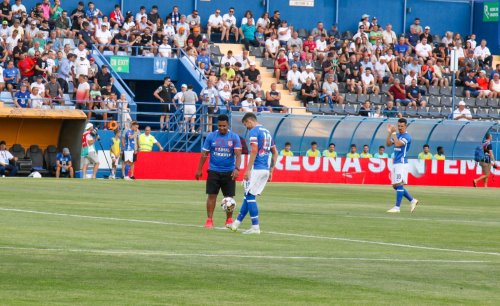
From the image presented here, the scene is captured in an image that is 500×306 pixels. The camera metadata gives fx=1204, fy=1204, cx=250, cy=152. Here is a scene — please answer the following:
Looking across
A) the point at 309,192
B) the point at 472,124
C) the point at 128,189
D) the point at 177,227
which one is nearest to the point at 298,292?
the point at 177,227

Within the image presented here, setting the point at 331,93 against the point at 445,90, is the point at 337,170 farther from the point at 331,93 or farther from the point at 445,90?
the point at 445,90

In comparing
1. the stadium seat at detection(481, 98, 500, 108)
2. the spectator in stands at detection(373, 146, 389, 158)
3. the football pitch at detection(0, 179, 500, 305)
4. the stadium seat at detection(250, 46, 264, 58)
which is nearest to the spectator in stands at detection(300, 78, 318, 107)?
the stadium seat at detection(250, 46, 264, 58)

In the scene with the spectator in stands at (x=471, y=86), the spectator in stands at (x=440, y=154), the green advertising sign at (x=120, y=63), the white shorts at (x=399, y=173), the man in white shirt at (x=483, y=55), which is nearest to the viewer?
the white shorts at (x=399, y=173)

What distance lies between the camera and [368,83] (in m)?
50.7

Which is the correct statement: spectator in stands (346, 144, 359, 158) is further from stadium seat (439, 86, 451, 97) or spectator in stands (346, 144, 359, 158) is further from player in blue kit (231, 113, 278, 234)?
player in blue kit (231, 113, 278, 234)

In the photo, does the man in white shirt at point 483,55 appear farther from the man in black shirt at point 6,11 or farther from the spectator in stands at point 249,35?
the man in black shirt at point 6,11

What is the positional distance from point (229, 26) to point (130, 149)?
495 inches

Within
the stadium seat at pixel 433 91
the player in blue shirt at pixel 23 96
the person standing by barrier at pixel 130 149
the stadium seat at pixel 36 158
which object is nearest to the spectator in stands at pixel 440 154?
the stadium seat at pixel 433 91

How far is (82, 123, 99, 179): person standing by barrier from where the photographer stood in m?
39.4

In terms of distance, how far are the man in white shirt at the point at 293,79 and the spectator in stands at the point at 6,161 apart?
1417 centimetres

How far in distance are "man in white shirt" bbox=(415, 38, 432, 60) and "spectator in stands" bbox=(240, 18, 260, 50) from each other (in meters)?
8.06

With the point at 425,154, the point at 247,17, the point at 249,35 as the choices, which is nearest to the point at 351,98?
the point at 425,154

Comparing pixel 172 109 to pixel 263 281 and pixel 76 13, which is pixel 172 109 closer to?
pixel 76 13

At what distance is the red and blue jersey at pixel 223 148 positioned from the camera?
1928 cm
